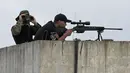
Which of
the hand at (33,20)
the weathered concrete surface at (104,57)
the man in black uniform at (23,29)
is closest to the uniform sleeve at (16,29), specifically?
the man in black uniform at (23,29)

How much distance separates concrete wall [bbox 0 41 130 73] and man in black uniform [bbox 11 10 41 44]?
1.53m

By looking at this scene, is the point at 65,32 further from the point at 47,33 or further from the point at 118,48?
the point at 118,48

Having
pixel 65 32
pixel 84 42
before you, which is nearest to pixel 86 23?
pixel 65 32

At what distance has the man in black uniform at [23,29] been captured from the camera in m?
11.1

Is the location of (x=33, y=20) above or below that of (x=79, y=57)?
above

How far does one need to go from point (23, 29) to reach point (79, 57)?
2.41 m

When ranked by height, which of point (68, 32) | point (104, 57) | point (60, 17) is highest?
point (60, 17)

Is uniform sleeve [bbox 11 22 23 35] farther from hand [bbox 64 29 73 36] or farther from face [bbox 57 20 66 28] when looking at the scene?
A: hand [bbox 64 29 73 36]

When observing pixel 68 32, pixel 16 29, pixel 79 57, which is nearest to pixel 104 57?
pixel 79 57

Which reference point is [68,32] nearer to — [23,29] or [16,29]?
[16,29]

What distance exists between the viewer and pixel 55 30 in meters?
10.2

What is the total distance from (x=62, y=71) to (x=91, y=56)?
599 mm

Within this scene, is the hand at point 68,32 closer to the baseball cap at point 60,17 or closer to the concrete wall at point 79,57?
A: the baseball cap at point 60,17

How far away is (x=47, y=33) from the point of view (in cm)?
1005
